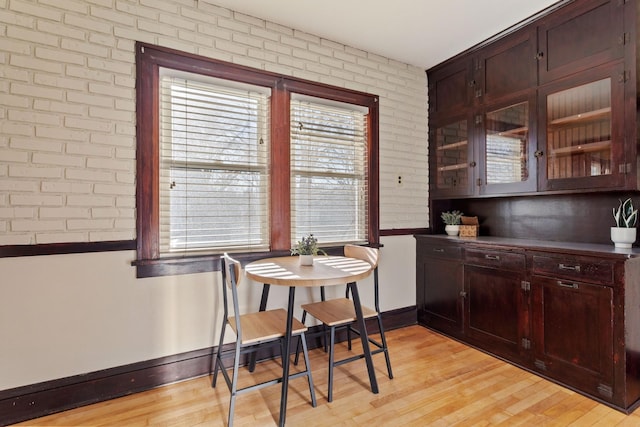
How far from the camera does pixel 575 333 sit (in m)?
2.22

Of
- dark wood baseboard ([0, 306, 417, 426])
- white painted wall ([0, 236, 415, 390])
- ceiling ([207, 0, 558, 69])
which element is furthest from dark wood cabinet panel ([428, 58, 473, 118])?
dark wood baseboard ([0, 306, 417, 426])

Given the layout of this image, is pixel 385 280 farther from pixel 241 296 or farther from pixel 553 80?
pixel 553 80

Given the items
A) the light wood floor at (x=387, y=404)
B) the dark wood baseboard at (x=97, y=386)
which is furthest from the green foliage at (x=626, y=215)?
the dark wood baseboard at (x=97, y=386)

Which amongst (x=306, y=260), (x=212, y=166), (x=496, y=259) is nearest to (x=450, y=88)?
(x=496, y=259)

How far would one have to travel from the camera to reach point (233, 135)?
264 cm

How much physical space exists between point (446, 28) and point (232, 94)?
1.95 metres

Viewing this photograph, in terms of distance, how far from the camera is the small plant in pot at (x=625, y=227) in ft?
7.30

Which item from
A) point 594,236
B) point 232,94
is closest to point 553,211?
point 594,236

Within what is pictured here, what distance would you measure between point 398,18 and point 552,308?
256 centimetres

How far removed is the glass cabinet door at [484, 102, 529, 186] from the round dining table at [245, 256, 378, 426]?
5.14 feet

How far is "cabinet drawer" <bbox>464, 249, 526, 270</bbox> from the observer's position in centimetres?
255

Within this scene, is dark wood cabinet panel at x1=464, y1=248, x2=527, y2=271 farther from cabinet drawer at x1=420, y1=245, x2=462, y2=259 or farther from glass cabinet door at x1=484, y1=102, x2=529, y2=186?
glass cabinet door at x1=484, y1=102, x2=529, y2=186

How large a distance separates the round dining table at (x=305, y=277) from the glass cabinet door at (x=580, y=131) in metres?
1.72

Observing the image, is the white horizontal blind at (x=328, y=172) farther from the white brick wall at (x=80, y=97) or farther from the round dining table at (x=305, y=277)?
the white brick wall at (x=80, y=97)
